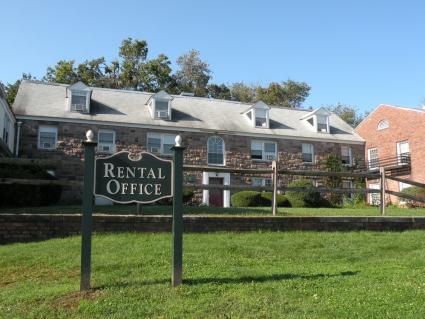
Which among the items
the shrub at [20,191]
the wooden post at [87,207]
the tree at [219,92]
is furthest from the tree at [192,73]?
the wooden post at [87,207]

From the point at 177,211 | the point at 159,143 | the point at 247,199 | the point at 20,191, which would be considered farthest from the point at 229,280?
the point at 159,143

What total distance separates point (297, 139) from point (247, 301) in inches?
953

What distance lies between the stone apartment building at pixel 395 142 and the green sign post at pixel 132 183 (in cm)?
2455

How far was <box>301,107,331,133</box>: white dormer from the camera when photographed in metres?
30.1

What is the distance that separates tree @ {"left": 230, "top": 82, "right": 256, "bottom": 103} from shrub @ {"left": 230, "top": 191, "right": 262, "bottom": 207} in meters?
26.1

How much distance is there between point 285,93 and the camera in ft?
160

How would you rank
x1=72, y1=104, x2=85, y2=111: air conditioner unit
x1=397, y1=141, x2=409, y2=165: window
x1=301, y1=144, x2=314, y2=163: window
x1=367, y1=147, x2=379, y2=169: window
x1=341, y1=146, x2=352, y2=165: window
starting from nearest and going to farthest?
x1=72, y1=104, x2=85, y2=111: air conditioner unit → x1=301, y1=144, x2=314, y2=163: window → x1=397, y1=141, x2=409, y2=165: window → x1=341, y1=146, x2=352, y2=165: window → x1=367, y1=147, x2=379, y2=169: window

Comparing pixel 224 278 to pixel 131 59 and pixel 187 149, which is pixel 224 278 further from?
pixel 131 59

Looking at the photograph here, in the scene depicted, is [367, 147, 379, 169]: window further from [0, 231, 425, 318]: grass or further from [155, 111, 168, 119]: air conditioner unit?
[0, 231, 425, 318]: grass

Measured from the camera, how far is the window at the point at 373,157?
102 feet

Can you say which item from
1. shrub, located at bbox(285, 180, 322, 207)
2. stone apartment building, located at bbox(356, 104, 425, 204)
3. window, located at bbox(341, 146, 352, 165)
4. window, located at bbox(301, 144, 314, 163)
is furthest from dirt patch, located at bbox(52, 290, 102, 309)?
window, located at bbox(341, 146, 352, 165)

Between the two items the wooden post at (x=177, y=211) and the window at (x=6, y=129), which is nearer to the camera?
the wooden post at (x=177, y=211)

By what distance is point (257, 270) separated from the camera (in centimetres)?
635

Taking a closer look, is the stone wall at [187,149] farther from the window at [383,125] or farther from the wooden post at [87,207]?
the wooden post at [87,207]
